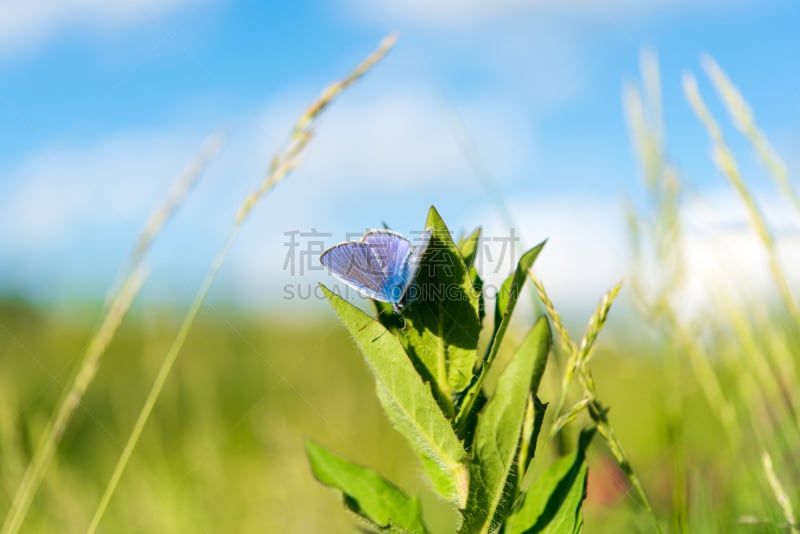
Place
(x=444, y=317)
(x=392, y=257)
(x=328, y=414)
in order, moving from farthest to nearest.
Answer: (x=328, y=414) → (x=392, y=257) → (x=444, y=317)

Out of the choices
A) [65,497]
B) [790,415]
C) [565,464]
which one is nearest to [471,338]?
[565,464]

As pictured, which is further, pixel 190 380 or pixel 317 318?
pixel 317 318

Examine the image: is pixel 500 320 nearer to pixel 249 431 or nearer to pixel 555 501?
pixel 555 501

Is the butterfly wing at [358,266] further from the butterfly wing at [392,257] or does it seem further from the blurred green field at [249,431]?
the blurred green field at [249,431]

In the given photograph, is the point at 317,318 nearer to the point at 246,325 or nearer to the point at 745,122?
the point at 246,325

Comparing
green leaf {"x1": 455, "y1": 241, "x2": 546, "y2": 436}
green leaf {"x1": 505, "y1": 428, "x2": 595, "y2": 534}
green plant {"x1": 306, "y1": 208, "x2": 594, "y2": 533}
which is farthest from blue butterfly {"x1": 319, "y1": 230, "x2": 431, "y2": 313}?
green leaf {"x1": 505, "y1": 428, "x2": 595, "y2": 534}

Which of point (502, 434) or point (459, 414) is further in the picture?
point (459, 414)

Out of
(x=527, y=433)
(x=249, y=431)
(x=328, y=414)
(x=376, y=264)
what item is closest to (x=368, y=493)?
(x=527, y=433)
